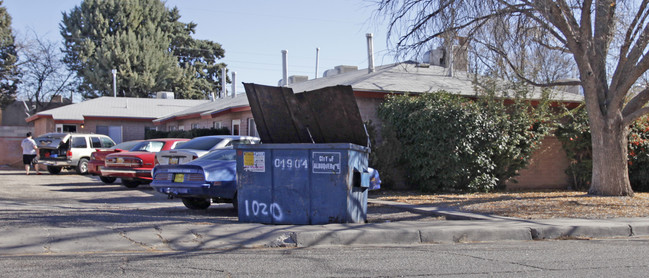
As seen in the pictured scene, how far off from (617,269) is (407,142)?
9.46 meters

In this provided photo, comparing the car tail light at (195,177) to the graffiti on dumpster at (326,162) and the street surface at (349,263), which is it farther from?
the street surface at (349,263)

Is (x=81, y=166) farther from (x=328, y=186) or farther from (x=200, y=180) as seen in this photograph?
(x=328, y=186)

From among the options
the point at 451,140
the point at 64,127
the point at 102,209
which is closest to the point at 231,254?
the point at 102,209

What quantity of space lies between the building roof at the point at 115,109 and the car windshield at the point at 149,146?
52.6 ft

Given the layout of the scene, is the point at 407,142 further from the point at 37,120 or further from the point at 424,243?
the point at 37,120

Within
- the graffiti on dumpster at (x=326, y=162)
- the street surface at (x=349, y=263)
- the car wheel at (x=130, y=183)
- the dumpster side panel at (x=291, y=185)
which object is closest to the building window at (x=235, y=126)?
the car wheel at (x=130, y=183)

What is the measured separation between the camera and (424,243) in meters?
9.07

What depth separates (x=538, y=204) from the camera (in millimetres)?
13281

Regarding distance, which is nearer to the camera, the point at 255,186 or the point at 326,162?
the point at 326,162

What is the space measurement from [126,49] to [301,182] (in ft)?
149

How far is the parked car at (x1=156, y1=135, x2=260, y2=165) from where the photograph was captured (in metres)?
14.3

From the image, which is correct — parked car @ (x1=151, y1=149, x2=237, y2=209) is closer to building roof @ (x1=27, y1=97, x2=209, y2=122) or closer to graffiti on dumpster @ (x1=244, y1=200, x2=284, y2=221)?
graffiti on dumpster @ (x1=244, y1=200, x2=284, y2=221)

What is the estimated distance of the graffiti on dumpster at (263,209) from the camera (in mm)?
10016

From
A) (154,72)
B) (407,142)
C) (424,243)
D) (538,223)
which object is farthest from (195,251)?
(154,72)
